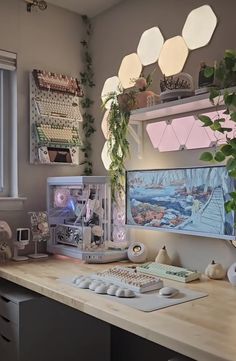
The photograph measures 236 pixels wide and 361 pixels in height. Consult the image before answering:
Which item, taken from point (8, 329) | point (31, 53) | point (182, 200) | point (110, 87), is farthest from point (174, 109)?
point (8, 329)

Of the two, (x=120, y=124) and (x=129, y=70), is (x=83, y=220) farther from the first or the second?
(x=129, y=70)

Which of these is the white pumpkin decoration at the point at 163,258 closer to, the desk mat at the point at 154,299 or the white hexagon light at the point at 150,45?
the desk mat at the point at 154,299

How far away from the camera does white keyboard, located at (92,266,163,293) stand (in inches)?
63.5

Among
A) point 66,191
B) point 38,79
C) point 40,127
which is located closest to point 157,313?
point 66,191

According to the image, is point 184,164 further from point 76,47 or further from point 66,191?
point 76,47

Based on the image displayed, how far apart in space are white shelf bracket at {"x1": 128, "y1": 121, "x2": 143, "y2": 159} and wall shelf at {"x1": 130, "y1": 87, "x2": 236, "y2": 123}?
0.03 metres

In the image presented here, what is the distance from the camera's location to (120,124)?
2189 mm

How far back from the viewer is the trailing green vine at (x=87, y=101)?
107 inches

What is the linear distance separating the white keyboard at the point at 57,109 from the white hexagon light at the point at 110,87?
22 centimetres

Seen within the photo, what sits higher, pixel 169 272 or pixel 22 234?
pixel 22 234

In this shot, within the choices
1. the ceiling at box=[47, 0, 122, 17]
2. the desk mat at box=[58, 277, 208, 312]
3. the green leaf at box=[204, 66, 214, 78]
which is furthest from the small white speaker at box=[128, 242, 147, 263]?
the ceiling at box=[47, 0, 122, 17]

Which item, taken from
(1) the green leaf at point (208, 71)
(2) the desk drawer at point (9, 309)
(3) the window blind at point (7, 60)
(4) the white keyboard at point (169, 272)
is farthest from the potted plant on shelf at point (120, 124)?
(2) the desk drawer at point (9, 309)

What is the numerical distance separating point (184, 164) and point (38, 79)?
108 cm

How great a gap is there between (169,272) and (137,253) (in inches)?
14.3
